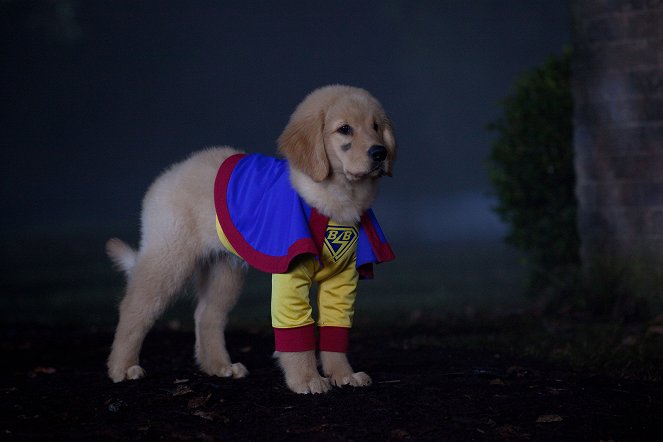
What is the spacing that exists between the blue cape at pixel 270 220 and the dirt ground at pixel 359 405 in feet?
2.27

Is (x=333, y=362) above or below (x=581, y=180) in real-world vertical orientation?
below

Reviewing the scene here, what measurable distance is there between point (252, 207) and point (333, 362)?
0.93 metres

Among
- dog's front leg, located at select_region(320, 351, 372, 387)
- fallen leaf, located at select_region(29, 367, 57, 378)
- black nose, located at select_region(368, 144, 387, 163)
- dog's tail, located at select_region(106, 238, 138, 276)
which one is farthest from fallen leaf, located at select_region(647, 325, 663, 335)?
fallen leaf, located at select_region(29, 367, 57, 378)

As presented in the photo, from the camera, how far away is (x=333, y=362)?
443 centimetres

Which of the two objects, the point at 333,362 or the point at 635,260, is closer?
the point at 333,362

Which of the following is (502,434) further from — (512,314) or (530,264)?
(530,264)

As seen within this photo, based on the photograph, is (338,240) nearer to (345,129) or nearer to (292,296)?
(292,296)

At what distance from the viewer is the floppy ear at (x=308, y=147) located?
4090 mm

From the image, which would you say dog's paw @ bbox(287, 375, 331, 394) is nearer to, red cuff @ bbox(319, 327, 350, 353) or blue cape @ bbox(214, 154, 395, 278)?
red cuff @ bbox(319, 327, 350, 353)

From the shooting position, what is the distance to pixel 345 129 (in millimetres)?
4062

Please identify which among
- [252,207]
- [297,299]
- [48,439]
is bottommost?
[48,439]

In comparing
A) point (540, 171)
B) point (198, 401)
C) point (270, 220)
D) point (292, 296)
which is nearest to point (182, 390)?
Answer: point (198, 401)

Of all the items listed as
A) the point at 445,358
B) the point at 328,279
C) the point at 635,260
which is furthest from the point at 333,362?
the point at 635,260

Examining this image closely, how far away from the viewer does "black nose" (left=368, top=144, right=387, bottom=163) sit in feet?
12.9
